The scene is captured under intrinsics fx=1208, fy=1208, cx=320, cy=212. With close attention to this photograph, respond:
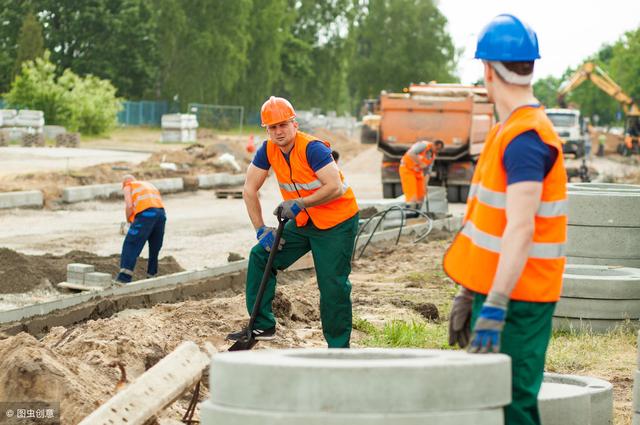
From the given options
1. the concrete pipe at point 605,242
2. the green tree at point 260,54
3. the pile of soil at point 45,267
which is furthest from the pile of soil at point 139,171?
the green tree at point 260,54

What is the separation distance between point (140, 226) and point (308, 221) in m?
4.98

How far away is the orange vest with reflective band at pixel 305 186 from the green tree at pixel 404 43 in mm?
89470

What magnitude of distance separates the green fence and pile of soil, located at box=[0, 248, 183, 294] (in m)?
52.6

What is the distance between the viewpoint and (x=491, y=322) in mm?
4223

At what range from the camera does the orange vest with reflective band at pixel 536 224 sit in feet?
14.3

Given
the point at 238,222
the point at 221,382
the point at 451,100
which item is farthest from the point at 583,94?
the point at 221,382

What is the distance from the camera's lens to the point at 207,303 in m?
10.1

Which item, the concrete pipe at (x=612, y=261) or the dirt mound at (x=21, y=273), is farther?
the dirt mound at (x=21, y=273)

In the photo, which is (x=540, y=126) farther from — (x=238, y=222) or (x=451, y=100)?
(x=451, y=100)

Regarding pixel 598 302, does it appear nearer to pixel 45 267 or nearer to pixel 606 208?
pixel 606 208

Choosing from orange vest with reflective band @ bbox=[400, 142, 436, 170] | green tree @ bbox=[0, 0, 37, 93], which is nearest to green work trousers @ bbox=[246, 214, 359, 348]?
orange vest with reflective band @ bbox=[400, 142, 436, 170]

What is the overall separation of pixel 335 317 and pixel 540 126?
3.70m

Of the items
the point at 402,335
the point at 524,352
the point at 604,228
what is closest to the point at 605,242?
the point at 604,228

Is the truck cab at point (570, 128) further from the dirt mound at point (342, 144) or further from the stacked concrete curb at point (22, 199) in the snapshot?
the stacked concrete curb at point (22, 199)
